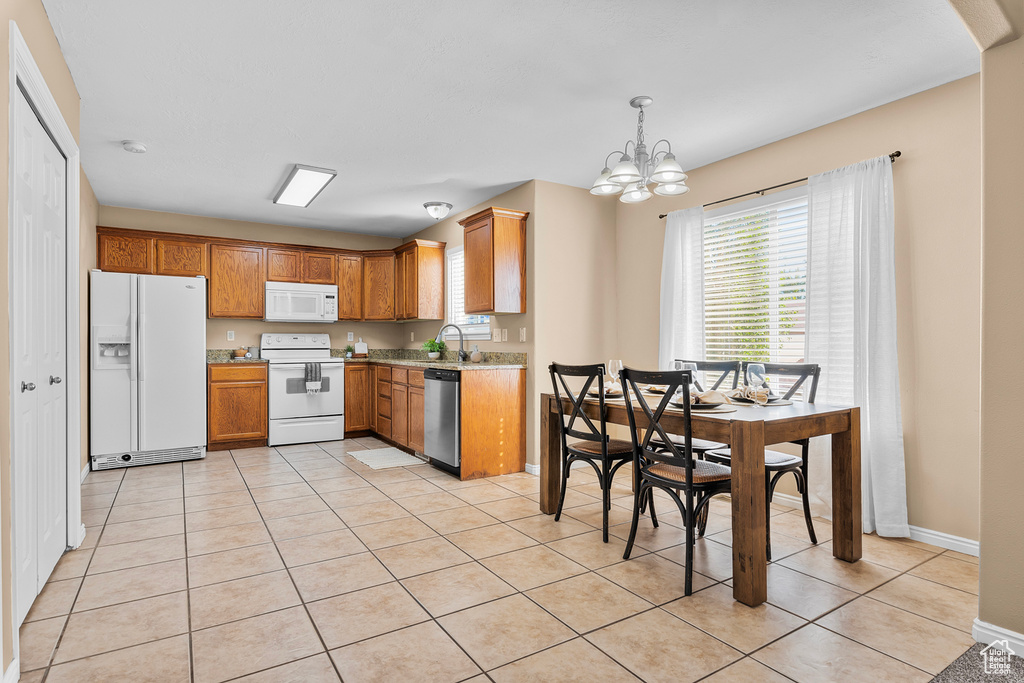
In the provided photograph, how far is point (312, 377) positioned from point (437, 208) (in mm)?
2264

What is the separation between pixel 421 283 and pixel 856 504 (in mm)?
4631

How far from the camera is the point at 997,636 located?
1963mm

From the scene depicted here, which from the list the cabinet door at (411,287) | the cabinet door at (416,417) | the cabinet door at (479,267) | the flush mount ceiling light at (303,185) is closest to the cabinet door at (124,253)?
the flush mount ceiling light at (303,185)

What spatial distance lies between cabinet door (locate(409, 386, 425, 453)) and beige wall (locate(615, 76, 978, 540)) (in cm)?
369

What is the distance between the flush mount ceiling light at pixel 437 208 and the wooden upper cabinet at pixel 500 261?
0.66 m

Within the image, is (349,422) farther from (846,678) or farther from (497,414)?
(846,678)

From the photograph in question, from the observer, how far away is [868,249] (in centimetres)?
323

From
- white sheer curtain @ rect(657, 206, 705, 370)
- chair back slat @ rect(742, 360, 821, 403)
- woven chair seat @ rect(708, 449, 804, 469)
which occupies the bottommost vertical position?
woven chair seat @ rect(708, 449, 804, 469)

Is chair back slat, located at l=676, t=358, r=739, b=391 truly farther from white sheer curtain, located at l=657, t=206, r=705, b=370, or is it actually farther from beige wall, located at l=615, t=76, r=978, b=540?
beige wall, located at l=615, t=76, r=978, b=540

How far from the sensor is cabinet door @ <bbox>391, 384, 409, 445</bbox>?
5.54 m

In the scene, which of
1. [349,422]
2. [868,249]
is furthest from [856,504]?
[349,422]

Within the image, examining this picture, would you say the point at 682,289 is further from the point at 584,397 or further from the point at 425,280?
the point at 425,280

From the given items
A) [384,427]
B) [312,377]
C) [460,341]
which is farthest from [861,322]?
[312,377]

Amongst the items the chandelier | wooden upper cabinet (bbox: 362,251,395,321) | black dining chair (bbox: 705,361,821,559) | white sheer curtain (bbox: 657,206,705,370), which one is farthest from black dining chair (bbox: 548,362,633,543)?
wooden upper cabinet (bbox: 362,251,395,321)
